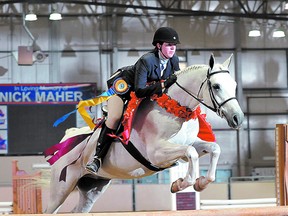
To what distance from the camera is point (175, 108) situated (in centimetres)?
450

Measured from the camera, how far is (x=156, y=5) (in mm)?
17766

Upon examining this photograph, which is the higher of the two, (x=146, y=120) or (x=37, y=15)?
(x=37, y=15)

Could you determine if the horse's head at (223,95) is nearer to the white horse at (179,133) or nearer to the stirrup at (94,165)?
the white horse at (179,133)

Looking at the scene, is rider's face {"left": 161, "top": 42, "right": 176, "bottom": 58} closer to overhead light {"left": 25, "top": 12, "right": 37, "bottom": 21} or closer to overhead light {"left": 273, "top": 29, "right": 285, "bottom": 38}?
overhead light {"left": 25, "top": 12, "right": 37, "bottom": 21}

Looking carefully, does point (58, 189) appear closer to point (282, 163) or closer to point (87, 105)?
point (87, 105)

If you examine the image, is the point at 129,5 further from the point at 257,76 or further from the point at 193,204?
the point at 193,204

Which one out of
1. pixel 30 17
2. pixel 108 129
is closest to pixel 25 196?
pixel 108 129

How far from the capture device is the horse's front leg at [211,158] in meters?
4.23

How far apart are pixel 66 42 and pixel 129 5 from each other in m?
2.03

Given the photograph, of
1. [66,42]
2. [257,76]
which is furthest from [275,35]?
[66,42]

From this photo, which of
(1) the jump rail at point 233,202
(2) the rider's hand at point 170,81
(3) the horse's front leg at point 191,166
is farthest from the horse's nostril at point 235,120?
(1) the jump rail at point 233,202

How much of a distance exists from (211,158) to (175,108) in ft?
1.44

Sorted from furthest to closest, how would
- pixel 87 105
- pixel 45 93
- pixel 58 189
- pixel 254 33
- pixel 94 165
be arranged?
pixel 254 33
pixel 45 93
pixel 58 189
pixel 87 105
pixel 94 165

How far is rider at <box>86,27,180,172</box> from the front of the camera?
4.55 metres
